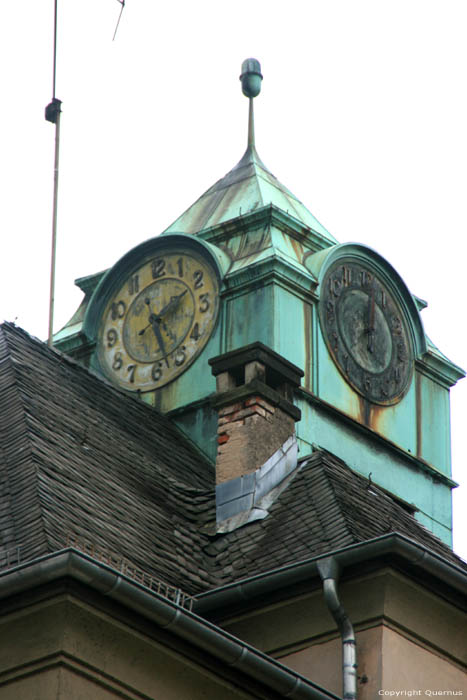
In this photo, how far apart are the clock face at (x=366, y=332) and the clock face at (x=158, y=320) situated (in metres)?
1.36

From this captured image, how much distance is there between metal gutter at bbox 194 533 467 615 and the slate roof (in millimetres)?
524

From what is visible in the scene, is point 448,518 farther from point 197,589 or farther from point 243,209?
point 197,589

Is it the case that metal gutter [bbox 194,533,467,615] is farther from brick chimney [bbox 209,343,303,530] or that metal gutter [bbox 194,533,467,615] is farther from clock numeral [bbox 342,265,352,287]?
clock numeral [bbox 342,265,352,287]

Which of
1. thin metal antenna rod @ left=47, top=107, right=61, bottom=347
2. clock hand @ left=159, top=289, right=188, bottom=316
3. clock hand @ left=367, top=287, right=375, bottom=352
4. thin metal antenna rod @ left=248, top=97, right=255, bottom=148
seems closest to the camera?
thin metal antenna rod @ left=47, top=107, right=61, bottom=347

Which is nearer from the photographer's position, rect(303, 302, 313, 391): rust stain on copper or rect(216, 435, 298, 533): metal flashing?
rect(216, 435, 298, 533): metal flashing

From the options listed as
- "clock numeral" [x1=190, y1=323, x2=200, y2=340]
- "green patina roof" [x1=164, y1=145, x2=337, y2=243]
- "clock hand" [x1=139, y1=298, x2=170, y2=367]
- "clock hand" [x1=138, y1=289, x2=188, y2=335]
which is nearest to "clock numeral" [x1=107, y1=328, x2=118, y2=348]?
"clock hand" [x1=139, y1=298, x2=170, y2=367]

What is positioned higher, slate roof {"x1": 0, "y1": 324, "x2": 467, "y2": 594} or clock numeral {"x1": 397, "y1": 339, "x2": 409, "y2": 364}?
clock numeral {"x1": 397, "y1": 339, "x2": 409, "y2": 364}

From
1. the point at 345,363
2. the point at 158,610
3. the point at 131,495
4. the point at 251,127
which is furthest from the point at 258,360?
the point at 251,127

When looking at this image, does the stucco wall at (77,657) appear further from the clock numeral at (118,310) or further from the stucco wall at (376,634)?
the clock numeral at (118,310)

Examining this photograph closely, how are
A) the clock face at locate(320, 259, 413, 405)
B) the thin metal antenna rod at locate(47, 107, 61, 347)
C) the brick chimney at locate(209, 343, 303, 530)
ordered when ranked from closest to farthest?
the brick chimney at locate(209, 343, 303, 530), the thin metal antenna rod at locate(47, 107, 61, 347), the clock face at locate(320, 259, 413, 405)

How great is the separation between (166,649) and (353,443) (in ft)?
23.6

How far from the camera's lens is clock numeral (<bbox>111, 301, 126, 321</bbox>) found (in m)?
19.8

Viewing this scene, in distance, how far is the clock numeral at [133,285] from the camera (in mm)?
19750

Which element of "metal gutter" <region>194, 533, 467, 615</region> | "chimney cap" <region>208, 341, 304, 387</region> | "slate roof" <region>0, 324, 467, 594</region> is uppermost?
"chimney cap" <region>208, 341, 304, 387</region>
